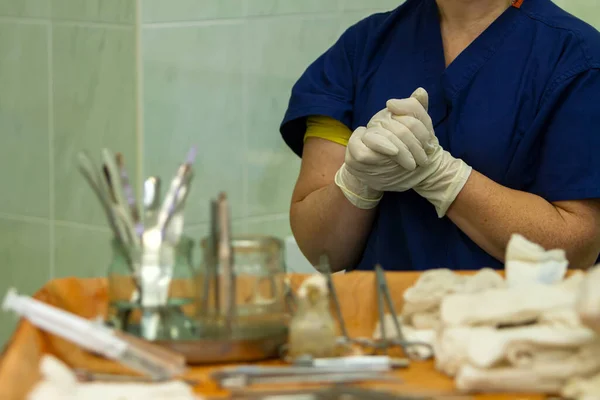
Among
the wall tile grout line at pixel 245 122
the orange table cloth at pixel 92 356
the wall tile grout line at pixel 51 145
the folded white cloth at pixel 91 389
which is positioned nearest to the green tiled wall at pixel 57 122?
the wall tile grout line at pixel 51 145

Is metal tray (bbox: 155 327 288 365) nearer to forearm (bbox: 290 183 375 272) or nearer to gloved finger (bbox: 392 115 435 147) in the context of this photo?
gloved finger (bbox: 392 115 435 147)

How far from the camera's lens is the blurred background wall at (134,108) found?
5.89 feet

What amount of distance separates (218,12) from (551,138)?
0.80 metres

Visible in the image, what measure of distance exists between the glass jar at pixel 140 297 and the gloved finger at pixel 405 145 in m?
0.43

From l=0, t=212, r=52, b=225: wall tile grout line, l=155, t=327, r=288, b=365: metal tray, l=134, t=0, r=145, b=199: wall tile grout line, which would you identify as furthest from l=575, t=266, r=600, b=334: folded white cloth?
l=0, t=212, r=52, b=225: wall tile grout line

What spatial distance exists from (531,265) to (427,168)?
42cm

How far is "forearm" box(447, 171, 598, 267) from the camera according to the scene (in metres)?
1.34

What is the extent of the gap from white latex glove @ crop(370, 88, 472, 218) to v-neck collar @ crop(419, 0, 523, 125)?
0.10 m

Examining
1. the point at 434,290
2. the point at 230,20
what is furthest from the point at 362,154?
the point at 230,20

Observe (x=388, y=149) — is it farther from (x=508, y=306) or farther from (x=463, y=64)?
(x=508, y=306)

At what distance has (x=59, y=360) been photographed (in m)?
0.87

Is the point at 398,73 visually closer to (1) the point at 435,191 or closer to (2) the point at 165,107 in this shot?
(1) the point at 435,191

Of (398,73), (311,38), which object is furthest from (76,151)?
(398,73)

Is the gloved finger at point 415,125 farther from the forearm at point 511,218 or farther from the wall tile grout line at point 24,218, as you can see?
the wall tile grout line at point 24,218
